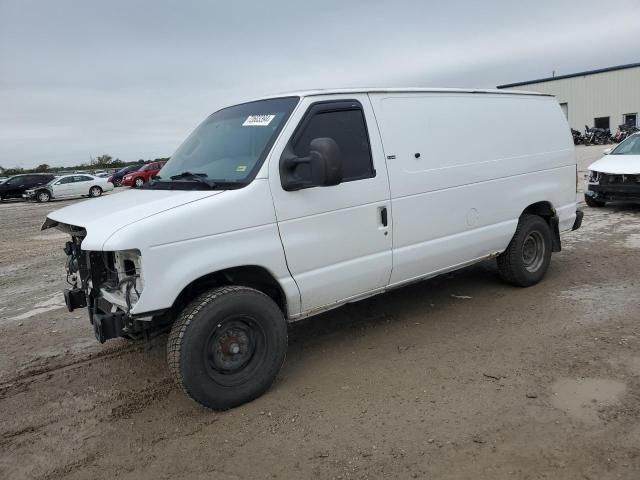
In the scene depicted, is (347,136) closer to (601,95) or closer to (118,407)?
(118,407)

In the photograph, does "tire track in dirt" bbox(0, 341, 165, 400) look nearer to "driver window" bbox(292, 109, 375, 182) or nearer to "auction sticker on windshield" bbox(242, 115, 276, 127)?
"auction sticker on windshield" bbox(242, 115, 276, 127)

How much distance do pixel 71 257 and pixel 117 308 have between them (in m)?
0.95

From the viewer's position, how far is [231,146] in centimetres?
411

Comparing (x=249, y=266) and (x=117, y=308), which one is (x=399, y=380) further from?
(x=117, y=308)

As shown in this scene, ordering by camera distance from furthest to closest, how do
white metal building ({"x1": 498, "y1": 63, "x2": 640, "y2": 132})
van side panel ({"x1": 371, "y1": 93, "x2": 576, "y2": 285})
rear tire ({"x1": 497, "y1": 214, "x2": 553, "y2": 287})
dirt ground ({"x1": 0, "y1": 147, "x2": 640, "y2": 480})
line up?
white metal building ({"x1": 498, "y1": 63, "x2": 640, "y2": 132}) → rear tire ({"x1": 497, "y1": 214, "x2": 553, "y2": 287}) → van side panel ({"x1": 371, "y1": 93, "x2": 576, "y2": 285}) → dirt ground ({"x1": 0, "y1": 147, "x2": 640, "y2": 480})

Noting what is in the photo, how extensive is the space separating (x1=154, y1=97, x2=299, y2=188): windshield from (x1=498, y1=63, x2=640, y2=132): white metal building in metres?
40.9

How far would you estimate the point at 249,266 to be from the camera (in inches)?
147

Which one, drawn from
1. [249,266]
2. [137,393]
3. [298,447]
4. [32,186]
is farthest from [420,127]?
[32,186]

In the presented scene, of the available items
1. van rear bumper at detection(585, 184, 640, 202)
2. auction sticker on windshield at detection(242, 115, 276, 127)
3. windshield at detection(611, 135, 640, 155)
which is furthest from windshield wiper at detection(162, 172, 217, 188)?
windshield at detection(611, 135, 640, 155)

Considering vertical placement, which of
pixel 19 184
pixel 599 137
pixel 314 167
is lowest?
pixel 599 137

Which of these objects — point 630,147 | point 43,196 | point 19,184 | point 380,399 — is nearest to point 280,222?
point 380,399

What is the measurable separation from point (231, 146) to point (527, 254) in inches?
143

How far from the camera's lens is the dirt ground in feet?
9.77

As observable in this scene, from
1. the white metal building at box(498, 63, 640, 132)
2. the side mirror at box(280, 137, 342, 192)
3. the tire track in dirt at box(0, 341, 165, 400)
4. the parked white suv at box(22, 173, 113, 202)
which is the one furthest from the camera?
the white metal building at box(498, 63, 640, 132)
